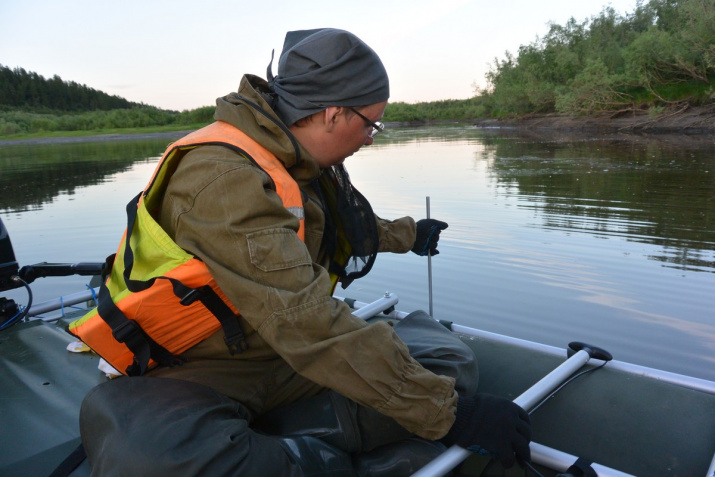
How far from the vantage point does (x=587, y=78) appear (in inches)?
1224

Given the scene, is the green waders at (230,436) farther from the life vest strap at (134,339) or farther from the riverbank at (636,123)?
the riverbank at (636,123)

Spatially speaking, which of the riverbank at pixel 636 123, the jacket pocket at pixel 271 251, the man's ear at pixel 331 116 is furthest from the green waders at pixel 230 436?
the riverbank at pixel 636 123

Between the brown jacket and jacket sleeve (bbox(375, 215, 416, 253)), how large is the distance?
1199mm

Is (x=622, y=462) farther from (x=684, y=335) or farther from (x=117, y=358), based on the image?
(x=684, y=335)

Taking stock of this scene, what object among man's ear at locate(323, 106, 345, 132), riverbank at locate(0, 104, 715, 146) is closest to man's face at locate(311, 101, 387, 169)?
man's ear at locate(323, 106, 345, 132)

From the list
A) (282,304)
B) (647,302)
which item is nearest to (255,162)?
(282,304)

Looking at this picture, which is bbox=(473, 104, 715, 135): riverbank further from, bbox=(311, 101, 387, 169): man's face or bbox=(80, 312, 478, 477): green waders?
bbox=(80, 312, 478, 477): green waders

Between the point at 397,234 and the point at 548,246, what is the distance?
13.4ft

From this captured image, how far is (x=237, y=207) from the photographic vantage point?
1428 mm

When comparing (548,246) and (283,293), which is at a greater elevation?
(283,293)

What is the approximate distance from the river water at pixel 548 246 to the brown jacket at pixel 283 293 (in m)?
2.72

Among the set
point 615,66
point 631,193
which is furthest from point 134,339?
point 615,66

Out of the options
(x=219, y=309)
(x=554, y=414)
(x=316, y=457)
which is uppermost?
(x=219, y=309)

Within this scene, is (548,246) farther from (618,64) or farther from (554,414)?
(618,64)
